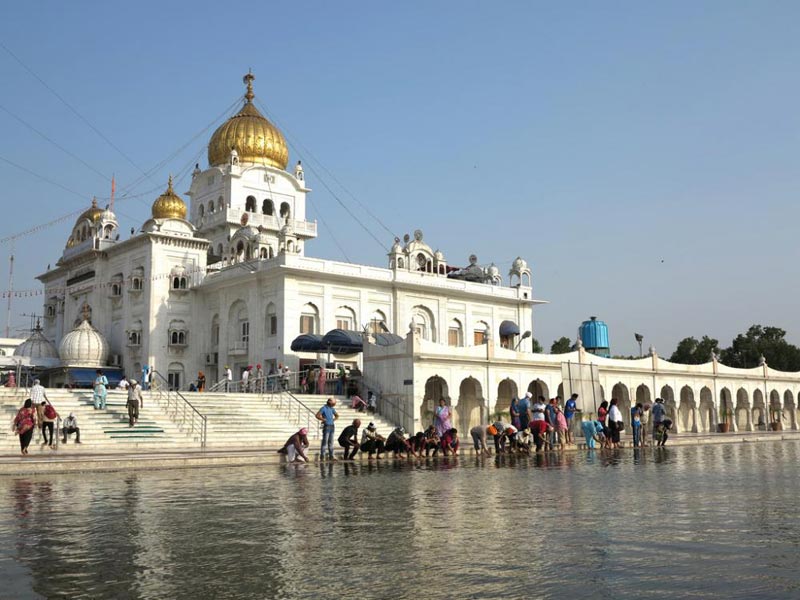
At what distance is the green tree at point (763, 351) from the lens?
72.5m

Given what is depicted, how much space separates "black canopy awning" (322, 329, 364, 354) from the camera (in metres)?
39.4

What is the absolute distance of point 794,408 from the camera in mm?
48375

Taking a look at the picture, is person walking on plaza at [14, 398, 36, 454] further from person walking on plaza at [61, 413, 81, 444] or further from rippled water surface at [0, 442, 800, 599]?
rippled water surface at [0, 442, 800, 599]

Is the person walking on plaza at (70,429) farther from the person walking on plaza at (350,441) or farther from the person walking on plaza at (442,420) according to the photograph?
the person walking on plaza at (442,420)

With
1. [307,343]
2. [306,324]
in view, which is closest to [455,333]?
[306,324]

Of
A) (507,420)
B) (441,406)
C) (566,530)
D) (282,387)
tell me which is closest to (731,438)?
(507,420)

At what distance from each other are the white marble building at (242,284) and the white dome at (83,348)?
1.18 m

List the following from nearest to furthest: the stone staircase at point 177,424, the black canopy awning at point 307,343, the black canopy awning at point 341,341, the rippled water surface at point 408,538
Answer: the rippled water surface at point 408,538, the stone staircase at point 177,424, the black canopy awning at point 341,341, the black canopy awning at point 307,343

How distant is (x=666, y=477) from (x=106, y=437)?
16350 millimetres

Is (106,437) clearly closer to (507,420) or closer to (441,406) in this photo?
(441,406)

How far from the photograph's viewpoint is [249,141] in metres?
55.3

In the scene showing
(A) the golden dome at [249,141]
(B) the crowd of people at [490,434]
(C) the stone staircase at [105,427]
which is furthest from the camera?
(A) the golden dome at [249,141]

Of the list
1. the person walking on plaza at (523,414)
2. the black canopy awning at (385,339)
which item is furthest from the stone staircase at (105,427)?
the black canopy awning at (385,339)

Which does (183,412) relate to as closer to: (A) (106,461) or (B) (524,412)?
(A) (106,461)
